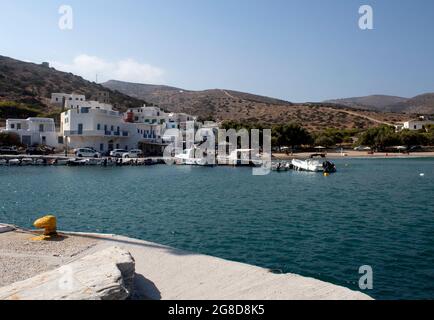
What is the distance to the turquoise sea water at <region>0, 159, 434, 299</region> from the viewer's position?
12.4 meters

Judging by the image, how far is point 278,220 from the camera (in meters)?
19.4

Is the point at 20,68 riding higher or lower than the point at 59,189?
higher

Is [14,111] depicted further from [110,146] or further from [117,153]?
[117,153]

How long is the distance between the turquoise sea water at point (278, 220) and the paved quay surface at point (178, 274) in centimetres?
307

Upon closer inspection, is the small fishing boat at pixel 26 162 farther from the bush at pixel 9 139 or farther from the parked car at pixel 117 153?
the parked car at pixel 117 153

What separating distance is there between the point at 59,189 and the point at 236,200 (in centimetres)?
1478

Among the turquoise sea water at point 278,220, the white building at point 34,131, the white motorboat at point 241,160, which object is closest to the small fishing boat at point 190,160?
the white motorboat at point 241,160

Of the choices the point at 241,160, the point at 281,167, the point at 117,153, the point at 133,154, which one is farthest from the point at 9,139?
the point at 281,167

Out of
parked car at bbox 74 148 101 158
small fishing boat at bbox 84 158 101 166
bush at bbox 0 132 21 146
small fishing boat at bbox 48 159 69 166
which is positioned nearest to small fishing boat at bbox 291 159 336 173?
small fishing boat at bbox 84 158 101 166

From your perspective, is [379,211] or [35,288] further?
[379,211]

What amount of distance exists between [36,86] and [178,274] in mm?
124141
